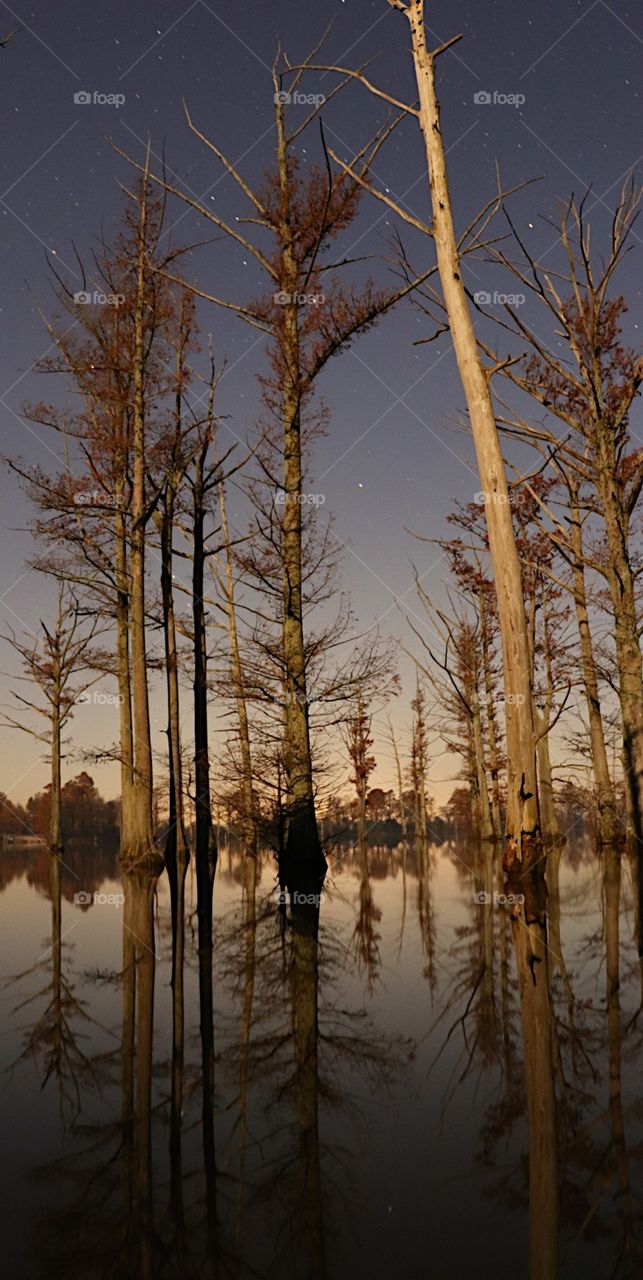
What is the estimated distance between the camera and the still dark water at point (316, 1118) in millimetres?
2096

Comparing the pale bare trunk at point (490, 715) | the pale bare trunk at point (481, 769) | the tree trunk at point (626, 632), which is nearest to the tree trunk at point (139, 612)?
the tree trunk at point (626, 632)

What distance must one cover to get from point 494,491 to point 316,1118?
8898 millimetres

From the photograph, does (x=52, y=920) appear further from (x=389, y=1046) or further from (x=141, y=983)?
(x=389, y=1046)

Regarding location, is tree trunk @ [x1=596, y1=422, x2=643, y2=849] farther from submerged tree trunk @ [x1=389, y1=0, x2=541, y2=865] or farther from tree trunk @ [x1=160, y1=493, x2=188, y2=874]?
tree trunk @ [x1=160, y1=493, x2=188, y2=874]

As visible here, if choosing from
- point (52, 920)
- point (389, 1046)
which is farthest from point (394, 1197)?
point (52, 920)

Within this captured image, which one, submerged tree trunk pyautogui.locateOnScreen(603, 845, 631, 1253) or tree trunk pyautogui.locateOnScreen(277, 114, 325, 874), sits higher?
tree trunk pyautogui.locateOnScreen(277, 114, 325, 874)

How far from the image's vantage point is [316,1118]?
9.81 feet

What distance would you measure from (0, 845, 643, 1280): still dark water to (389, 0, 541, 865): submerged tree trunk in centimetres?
349

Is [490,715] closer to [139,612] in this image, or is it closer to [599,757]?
[599,757]

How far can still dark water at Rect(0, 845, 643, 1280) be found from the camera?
2096 mm

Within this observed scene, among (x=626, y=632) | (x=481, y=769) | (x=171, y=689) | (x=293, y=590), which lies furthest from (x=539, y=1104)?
(x=481, y=769)

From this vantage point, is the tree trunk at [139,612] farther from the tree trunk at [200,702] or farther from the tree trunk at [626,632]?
the tree trunk at [626,632]

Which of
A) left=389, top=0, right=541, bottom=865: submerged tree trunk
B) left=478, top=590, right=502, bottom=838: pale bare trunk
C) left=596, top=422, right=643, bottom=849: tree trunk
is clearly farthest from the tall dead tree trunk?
left=478, top=590, right=502, bottom=838: pale bare trunk

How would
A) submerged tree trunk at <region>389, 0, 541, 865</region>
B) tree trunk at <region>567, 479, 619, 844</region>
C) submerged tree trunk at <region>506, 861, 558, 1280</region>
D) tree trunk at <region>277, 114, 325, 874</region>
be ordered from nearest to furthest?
1. submerged tree trunk at <region>506, 861, 558, 1280</region>
2. submerged tree trunk at <region>389, 0, 541, 865</region>
3. tree trunk at <region>277, 114, 325, 874</region>
4. tree trunk at <region>567, 479, 619, 844</region>
